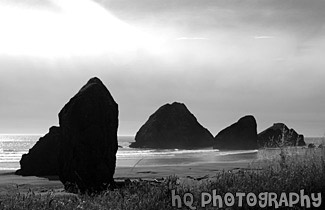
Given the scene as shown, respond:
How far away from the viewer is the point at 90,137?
778 inches

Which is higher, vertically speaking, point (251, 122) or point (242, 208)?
point (251, 122)

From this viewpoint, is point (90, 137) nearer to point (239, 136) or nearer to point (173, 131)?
point (239, 136)

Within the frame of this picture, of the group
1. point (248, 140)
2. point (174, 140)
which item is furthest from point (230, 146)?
point (174, 140)

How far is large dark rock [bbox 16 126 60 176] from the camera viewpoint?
98.6 feet

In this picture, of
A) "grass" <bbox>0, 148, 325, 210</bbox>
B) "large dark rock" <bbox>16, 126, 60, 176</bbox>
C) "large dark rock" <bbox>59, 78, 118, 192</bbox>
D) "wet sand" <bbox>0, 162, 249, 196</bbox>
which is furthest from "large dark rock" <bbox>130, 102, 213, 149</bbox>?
"grass" <bbox>0, 148, 325, 210</bbox>

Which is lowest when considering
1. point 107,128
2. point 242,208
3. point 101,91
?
point 242,208

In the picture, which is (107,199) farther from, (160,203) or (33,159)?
(33,159)

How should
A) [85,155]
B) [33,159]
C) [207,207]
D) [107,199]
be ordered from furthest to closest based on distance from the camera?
[33,159] < [85,155] < [107,199] < [207,207]

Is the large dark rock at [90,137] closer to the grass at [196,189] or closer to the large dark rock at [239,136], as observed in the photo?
the grass at [196,189]

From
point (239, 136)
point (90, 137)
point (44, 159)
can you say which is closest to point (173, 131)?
point (239, 136)

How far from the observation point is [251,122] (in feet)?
308

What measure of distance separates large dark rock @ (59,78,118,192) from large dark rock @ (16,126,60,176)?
9.69 metres

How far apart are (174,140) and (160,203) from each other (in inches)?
4580

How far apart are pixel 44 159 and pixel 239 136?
64801 millimetres
